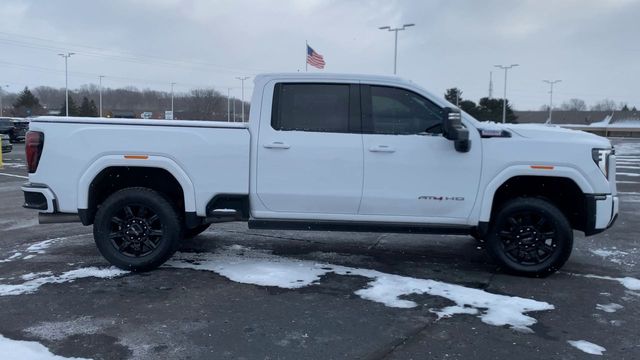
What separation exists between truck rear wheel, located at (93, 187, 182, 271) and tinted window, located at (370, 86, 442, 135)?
2376 mm

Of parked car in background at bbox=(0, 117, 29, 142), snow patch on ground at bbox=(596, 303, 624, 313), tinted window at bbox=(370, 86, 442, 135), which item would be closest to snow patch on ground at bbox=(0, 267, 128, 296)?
tinted window at bbox=(370, 86, 442, 135)

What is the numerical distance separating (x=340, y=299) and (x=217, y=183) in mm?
1764

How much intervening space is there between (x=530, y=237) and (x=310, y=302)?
8.12ft

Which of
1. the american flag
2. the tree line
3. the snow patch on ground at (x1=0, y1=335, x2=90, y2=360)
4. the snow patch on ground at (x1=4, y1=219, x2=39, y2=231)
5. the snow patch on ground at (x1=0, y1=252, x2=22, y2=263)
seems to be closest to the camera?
the snow patch on ground at (x1=0, y1=335, x2=90, y2=360)

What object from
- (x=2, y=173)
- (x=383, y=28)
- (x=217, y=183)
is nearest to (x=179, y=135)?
(x=217, y=183)

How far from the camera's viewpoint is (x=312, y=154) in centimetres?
564

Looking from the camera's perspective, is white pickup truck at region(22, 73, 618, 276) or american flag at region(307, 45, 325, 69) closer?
white pickup truck at region(22, 73, 618, 276)

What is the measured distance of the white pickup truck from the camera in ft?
18.5

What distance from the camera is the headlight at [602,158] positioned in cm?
562

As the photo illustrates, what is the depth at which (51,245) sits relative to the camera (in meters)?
7.22

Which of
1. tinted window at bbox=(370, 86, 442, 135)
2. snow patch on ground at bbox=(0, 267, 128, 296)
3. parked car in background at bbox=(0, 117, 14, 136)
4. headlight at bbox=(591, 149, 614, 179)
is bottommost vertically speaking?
snow patch on ground at bbox=(0, 267, 128, 296)

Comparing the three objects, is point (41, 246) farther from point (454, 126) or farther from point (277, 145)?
point (454, 126)

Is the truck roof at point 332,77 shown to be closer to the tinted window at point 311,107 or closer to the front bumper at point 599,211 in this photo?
the tinted window at point 311,107

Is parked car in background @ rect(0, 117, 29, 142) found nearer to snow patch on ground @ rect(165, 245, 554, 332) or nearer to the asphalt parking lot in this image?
the asphalt parking lot
